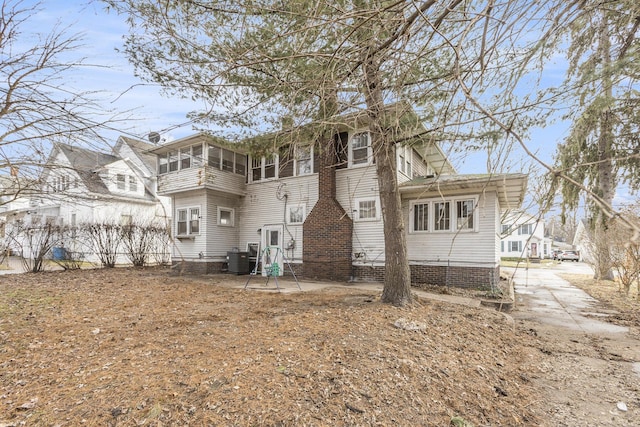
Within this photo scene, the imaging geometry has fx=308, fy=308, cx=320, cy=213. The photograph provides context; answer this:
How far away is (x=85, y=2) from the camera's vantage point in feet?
10.9

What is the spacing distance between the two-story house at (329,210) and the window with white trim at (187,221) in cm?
5

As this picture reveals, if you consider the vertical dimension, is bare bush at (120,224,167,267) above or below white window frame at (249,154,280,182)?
below

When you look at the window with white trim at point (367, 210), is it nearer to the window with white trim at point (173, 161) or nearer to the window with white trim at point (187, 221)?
the window with white trim at point (187, 221)

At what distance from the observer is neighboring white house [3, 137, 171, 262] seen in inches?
178

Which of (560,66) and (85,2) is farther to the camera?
(560,66)

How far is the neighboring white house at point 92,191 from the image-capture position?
14.8ft

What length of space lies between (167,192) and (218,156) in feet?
9.50

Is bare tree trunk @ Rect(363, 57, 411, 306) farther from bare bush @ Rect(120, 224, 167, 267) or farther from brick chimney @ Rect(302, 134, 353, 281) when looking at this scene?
bare bush @ Rect(120, 224, 167, 267)

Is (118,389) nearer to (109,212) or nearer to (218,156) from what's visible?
(218,156)

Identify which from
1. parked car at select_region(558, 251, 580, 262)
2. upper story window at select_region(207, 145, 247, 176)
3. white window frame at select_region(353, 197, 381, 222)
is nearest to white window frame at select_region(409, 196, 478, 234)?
white window frame at select_region(353, 197, 381, 222)

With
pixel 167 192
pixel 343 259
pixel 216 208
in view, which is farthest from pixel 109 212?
pixel 343 259

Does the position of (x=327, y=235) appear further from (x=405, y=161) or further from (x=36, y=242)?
(x=36, y=242)

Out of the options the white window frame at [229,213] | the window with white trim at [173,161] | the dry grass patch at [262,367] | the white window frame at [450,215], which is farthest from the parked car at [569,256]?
the window with white trim at [173,161]

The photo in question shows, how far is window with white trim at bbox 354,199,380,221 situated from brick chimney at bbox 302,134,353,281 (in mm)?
447
